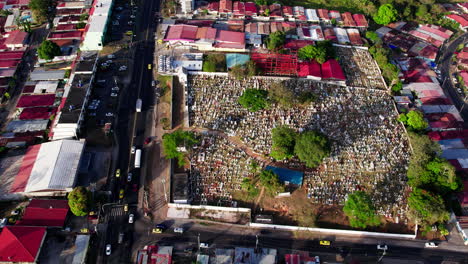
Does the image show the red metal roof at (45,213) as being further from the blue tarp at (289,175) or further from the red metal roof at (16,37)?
the red metal roof at (16,37)

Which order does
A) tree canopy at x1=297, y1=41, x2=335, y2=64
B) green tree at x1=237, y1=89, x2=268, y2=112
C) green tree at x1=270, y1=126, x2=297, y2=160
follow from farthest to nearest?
tree canopy at x1=297, y1=41, x2=335, y2=64
green tree at x1=237, y1=89, x2=268, y2=112
green tree at x1=270, y1=126, x2=297, y2=160

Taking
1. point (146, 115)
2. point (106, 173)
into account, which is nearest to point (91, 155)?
point (106, 173)

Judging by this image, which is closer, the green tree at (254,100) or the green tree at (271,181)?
the green tree at (271,181)

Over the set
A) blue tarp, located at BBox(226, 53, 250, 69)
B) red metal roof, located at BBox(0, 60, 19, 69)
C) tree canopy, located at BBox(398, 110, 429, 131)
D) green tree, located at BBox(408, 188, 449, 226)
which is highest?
red metal roof, located at BBox(0, 60, 19, 69)

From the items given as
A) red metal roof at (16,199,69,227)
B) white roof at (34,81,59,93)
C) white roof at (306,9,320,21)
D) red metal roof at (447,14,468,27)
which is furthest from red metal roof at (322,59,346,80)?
white roof at (34,81,59,93)

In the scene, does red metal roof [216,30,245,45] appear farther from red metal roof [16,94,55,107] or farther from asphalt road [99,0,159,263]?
red metal roof [16,94,55,107]

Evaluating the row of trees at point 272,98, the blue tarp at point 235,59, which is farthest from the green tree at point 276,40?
the row of trees at point 272,98

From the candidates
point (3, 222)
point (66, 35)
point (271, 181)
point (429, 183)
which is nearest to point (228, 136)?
point (271, 181)

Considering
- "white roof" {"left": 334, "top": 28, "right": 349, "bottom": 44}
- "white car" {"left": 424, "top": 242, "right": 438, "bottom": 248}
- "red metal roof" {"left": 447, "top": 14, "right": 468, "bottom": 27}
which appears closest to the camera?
"white car" {"left": 424, "top": 242, "right": 438, "bottom": 248}
